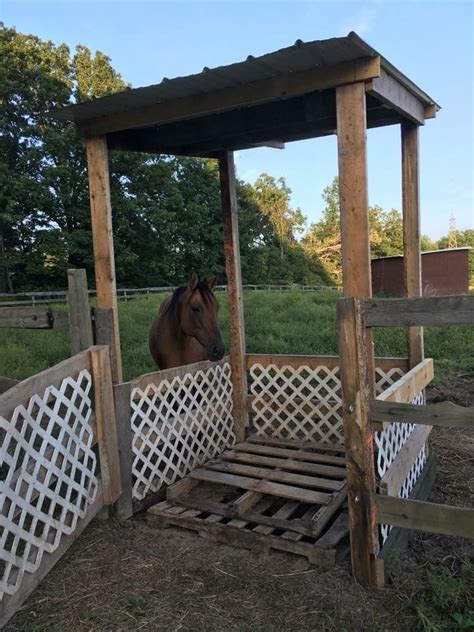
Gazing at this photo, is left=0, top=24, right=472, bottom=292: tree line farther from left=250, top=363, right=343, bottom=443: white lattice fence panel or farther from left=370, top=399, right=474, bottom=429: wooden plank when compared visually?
left=370, top=399, right=474, bottom=429: wooden plank

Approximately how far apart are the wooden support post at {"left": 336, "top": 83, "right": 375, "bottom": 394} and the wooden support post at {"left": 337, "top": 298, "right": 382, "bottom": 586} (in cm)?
34

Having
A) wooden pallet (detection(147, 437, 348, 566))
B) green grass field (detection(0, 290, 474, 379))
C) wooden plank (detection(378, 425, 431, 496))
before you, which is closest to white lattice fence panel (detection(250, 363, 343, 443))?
wooden pallet (detection(147, 437, 348, 566))

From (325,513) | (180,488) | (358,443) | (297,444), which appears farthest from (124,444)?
(297,444)

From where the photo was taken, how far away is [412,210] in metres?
4.48

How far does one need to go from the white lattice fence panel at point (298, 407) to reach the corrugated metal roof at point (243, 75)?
287 centimetres

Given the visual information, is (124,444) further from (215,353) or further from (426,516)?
(426,516)

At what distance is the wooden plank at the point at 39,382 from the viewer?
2.67 m

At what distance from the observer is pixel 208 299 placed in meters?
5.20

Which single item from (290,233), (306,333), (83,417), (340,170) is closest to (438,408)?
(340,170)

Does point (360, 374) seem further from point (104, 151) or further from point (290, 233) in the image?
point (290, 233)

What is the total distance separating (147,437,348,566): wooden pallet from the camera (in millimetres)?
3273

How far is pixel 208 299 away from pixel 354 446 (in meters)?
2.75

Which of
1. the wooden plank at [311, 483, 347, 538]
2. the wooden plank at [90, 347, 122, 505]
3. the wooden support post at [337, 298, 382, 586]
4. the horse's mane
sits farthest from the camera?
the horse's mane

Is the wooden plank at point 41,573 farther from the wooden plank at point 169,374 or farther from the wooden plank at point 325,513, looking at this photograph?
the wooden plank at point 325,513
